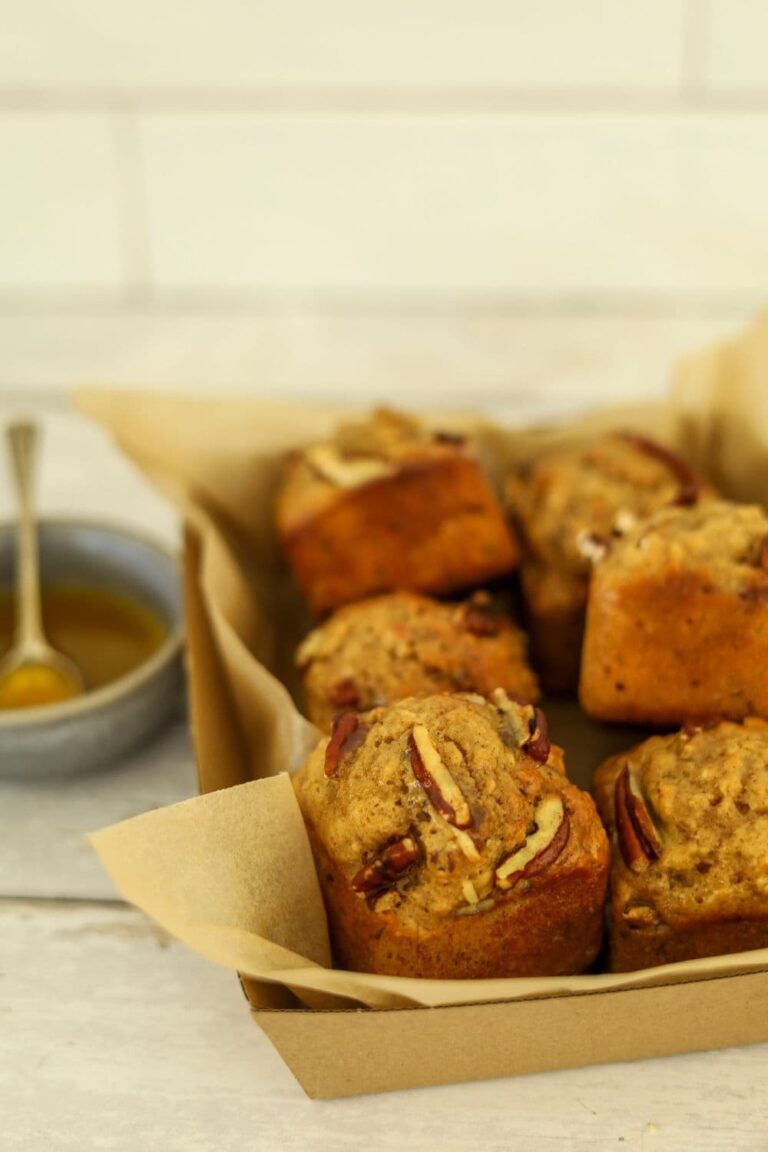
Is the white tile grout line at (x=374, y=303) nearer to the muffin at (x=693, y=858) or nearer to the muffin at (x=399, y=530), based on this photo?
the muffin at (x=399, y=530)

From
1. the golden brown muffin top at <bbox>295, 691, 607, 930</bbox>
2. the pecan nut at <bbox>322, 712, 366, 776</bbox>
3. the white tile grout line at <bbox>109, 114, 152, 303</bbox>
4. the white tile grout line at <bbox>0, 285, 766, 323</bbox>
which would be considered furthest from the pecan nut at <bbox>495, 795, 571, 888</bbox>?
the white tile grout line at <bbox>109, 114, 152, 303</bbox>

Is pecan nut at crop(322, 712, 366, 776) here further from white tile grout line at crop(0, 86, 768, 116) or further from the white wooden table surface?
white tile grout line at crop(0, 86, 768, 116)

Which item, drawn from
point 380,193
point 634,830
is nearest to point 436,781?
point 634,830

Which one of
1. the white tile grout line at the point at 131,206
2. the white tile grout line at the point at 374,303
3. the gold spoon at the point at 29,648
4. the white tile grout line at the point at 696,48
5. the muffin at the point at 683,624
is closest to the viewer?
the muffin at the point at 683,624

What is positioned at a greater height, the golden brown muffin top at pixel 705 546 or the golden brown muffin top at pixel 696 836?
the golden brown muffin top at pixel 705 546

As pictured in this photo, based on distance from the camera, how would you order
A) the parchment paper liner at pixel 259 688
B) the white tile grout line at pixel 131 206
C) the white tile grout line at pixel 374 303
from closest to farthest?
the parchment paper liner at pixel 259 688
the white tile grout line at pixel 131 206
the white tile grout line at pixel 374 303

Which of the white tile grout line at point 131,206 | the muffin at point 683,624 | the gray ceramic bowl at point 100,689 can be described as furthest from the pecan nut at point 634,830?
the white tile grout line at point 131,206

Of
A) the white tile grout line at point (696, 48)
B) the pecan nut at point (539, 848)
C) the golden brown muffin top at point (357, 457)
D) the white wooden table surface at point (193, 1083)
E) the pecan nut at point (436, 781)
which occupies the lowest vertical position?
the white wooden table surface at point (193, 1083)

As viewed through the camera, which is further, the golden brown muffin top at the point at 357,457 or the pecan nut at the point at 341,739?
the golden brown muffin top at the point at 357,457
